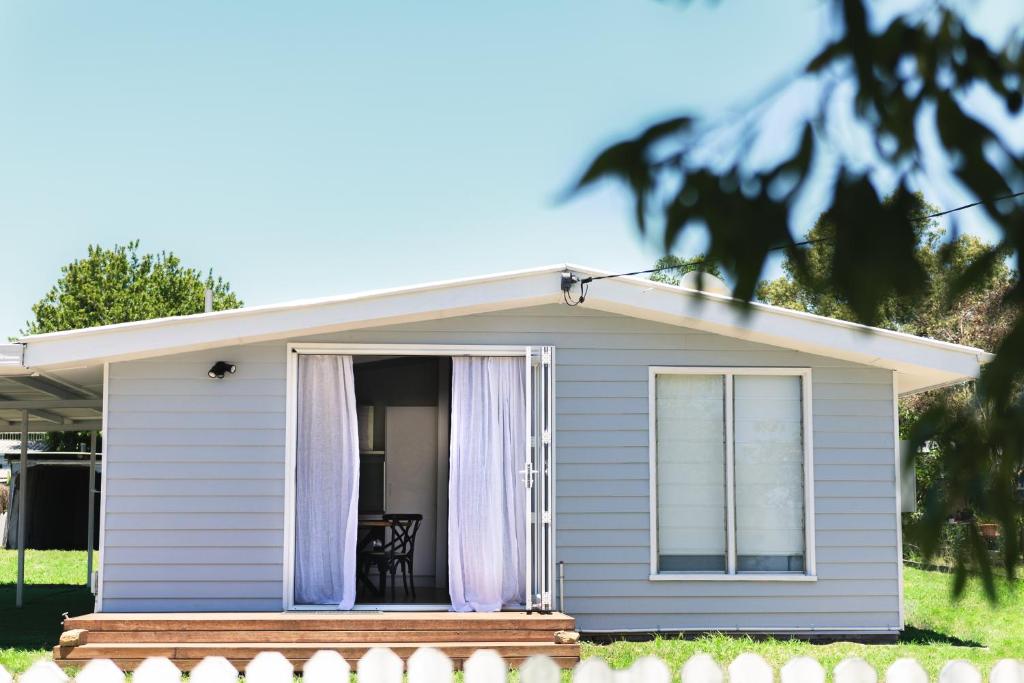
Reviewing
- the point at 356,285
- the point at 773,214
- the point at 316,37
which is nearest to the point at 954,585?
the point at 773,214

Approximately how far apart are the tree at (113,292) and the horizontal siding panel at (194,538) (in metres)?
23.7

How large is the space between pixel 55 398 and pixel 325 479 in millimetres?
3339

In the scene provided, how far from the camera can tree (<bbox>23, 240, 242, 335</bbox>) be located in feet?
108

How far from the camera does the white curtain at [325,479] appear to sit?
352 inches

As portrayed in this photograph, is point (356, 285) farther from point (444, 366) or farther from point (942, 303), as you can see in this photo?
point (942, 303)

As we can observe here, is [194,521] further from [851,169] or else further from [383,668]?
[851,169]

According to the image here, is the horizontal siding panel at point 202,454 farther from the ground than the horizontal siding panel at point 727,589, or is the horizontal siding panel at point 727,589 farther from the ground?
the horizontal siding panel at point 202,454

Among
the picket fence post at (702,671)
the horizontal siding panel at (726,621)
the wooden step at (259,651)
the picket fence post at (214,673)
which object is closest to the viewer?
the picket fence post at (214,673)

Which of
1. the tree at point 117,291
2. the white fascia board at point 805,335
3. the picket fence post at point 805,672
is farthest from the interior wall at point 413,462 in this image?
the tree at point 117,291

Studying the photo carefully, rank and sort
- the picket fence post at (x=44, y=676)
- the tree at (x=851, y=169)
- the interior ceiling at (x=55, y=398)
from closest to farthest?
the tree at (x=851, y=169), the picket fence post at (x=44, y=676), the interior ceiling at (x=55, y=398)

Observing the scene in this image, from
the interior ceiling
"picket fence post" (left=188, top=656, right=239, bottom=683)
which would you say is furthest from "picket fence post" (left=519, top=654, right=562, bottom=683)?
the interior ceiling

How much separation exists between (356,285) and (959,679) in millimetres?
31284

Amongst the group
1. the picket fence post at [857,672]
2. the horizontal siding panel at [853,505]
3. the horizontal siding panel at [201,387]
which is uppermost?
the horizontal siding panel at [201,387]

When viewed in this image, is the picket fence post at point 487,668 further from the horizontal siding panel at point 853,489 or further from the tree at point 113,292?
the tree at point 113,292
